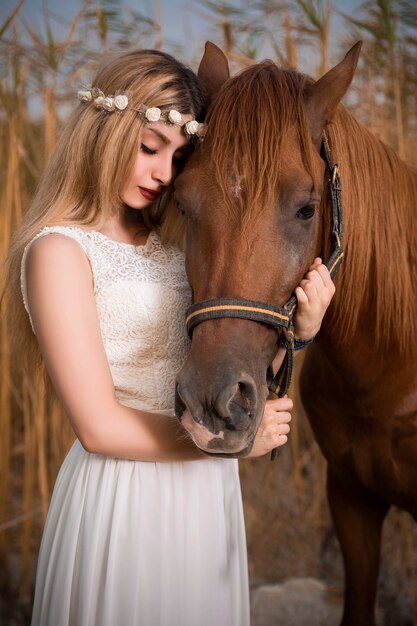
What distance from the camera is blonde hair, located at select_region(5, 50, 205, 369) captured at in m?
1.08

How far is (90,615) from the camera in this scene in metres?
1.01

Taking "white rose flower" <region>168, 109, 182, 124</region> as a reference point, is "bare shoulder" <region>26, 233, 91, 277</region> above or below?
below

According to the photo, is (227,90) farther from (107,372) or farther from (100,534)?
(100,534)

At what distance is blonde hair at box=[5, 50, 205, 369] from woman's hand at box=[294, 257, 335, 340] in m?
0.37

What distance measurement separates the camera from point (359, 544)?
1.61 metres

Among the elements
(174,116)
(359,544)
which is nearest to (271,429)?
(174,116)

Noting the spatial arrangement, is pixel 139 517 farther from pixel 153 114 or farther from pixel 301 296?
pixel 153 114

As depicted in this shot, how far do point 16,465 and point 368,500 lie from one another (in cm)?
170

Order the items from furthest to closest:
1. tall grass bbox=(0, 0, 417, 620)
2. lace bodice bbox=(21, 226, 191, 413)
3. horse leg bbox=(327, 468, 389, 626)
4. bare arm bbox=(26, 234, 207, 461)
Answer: tall grass bbox=(0, 0, 417, 620) → horse leg bbox=(327, 468, 389, 626) → lace bodice bbox=(21, 226, 191, 413) → bare arm bbox=(26, 234, 207, 461)

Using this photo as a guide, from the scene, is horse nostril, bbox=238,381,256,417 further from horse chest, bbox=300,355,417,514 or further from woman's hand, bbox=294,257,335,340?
horse chest, bbox=300,355,417,514

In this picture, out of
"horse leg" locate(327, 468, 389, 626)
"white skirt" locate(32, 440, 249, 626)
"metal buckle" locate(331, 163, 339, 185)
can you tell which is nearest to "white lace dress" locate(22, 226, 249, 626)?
"white skirt" locate(32, 440, 249, 626)

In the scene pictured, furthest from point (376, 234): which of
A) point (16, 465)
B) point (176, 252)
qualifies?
point (16, 465)

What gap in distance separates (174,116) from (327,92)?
269 millimetres

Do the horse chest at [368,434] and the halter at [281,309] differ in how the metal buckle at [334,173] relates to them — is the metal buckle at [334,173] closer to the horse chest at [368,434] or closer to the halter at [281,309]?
the halter at [281,309]
